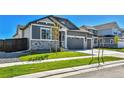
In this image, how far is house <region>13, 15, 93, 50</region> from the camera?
330 inches

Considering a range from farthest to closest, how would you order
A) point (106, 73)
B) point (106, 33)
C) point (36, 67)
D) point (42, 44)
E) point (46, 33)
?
point (46, 33), point (42, 44), point (106, 33), point (106, 73), point (36, 67)

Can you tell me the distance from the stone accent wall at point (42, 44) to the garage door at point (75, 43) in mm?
705

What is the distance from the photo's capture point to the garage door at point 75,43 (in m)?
9.45

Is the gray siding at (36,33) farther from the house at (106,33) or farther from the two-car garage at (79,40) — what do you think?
the house at (106,33)

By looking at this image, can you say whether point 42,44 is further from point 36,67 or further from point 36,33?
point 36,67

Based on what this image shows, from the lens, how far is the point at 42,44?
8734mm

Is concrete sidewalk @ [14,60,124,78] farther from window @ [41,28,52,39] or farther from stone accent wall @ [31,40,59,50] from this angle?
window @ [41,28,52,39]

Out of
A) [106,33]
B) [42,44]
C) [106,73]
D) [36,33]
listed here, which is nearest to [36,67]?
[42,44]

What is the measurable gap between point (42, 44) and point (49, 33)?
0.38 m

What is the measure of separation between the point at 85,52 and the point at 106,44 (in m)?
0.72
